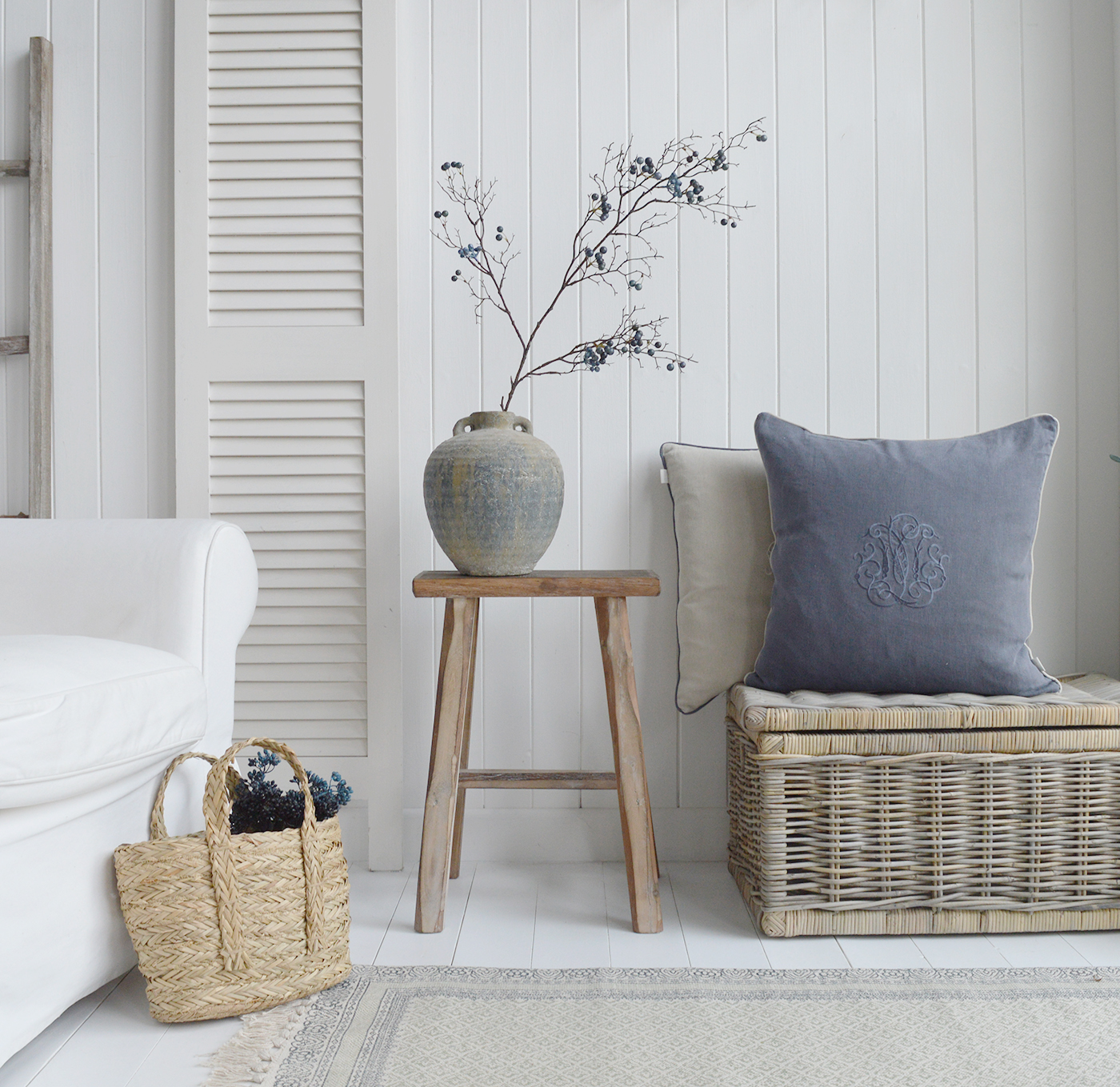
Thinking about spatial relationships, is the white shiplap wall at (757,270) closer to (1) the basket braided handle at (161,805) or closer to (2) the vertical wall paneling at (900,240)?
(2) the vertical wall paneling at (900,240)

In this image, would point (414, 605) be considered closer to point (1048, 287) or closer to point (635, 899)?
point (635, 899)

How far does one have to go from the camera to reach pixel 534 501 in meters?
1.58

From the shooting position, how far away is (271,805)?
1.34 meters

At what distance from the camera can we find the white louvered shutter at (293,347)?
1877 millimetres

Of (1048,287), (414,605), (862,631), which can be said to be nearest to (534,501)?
(414,605)

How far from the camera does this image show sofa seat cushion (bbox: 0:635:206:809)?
3.32ft

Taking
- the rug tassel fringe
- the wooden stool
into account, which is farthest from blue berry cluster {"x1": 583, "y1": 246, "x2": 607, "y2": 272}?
the rug tassel fringe

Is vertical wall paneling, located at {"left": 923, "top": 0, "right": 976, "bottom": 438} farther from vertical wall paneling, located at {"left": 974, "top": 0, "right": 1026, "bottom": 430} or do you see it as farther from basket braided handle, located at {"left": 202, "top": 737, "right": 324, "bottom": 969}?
basket braided handle, located at {"left": 202, "top": 737, "right": 324, "bottom": 969}

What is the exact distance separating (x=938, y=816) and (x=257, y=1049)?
1043 millimetres

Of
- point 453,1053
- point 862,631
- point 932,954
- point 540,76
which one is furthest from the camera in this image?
point 540,76

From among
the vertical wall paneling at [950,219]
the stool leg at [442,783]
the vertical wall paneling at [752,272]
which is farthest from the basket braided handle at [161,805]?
the vertical wall paneling at [950,219]

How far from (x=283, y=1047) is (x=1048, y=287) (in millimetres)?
1948

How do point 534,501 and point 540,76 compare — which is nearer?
point 534,501

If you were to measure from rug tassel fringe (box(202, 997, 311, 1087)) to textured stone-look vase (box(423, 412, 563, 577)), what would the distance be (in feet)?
2.35
